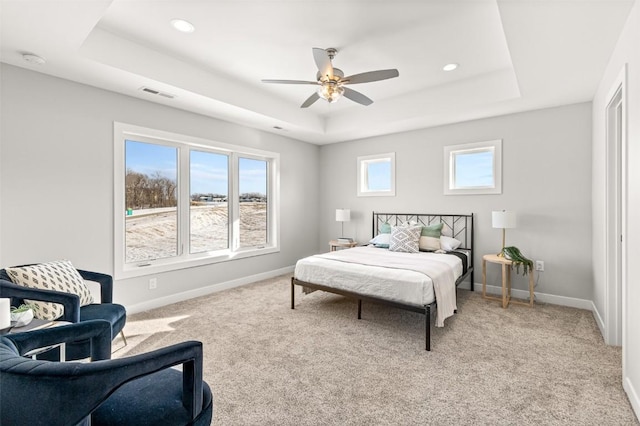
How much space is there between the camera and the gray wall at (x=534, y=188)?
13.0 ft

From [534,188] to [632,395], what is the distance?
2.85 m

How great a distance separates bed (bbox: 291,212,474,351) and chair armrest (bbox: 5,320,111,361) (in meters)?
2.36

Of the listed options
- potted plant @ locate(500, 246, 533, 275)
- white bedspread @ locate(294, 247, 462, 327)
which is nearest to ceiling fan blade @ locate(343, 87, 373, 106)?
white bedspread @ locate(294, 247, 462, 327)

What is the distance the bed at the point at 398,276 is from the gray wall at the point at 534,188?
1.64 feet

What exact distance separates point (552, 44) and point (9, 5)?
3995mm

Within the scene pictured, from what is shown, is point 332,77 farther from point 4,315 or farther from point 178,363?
point 4,315

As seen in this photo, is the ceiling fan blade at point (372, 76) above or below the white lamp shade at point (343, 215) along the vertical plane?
above

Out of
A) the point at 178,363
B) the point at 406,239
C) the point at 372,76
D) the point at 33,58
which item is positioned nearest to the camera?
the point at 178,363

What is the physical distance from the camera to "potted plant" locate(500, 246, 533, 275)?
12.9 ft

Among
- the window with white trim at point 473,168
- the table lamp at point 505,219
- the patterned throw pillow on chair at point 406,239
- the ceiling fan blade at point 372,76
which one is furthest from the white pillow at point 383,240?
the ceiling fan blade at point 372,76

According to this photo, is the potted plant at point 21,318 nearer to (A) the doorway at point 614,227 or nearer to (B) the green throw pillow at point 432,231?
(B) the green throw pillow at point 432,231

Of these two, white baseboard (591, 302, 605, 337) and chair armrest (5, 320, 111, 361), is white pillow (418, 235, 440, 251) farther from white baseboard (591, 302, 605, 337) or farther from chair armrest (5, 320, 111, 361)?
chair armrest (5, 320, 111, 361)

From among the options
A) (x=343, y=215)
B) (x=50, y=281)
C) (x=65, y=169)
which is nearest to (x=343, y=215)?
(x=343, y=215)

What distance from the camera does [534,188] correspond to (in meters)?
4.24
